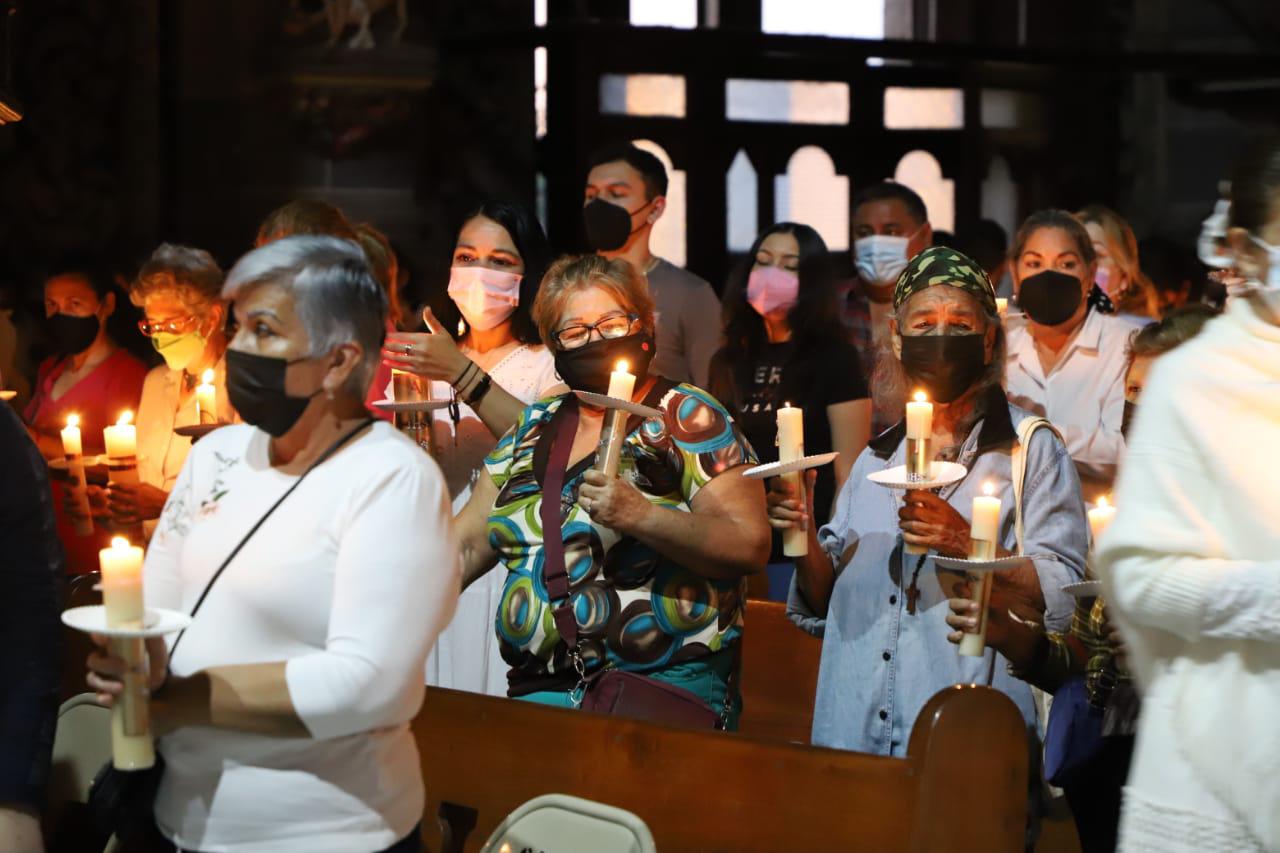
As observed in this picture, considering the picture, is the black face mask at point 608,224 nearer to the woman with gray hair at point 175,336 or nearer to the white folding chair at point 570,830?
the woman with gray hair at point 175,336

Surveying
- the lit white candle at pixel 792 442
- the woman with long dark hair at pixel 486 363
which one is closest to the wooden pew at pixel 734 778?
the lit white candle at pixel 792 442

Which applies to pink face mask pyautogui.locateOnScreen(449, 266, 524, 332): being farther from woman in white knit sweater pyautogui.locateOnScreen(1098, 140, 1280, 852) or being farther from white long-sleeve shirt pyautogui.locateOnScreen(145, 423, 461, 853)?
woman in white knit sweater pyautogui.locateOnScreen(1098, 140, 1280, 852)

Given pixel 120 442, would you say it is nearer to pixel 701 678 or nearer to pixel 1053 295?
pixel 701 678

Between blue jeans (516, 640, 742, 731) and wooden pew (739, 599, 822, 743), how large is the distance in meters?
0.74

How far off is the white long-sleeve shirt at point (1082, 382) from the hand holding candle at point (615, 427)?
2.28m

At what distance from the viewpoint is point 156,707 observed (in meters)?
2.68

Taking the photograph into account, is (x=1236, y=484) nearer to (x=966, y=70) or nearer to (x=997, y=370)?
(x=997, y=370)

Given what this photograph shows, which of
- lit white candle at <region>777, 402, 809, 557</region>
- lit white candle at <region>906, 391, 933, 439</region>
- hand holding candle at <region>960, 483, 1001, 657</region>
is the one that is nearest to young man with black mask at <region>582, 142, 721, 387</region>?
lit white candle at <region>777, 402, 809, 557</region>

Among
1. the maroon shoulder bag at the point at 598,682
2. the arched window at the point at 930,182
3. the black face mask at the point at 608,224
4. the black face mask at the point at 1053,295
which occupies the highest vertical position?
the arched window at the point at 930,182

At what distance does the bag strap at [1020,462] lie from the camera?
3.72 metres

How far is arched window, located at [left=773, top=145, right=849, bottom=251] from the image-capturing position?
9.77m

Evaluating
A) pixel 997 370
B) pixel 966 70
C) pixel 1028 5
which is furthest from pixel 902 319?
pixel 1028 5

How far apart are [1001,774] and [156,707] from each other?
159 centimetres

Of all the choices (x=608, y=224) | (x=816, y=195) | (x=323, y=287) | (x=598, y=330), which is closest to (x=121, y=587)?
(x=323, y=287)
